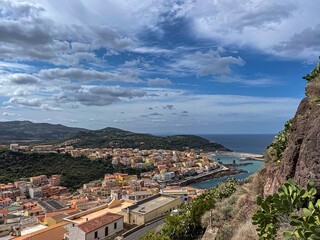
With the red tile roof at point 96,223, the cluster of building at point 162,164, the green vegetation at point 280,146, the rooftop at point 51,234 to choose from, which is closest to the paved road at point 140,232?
the red tile roof at point 96,223

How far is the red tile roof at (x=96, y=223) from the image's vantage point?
701 inches

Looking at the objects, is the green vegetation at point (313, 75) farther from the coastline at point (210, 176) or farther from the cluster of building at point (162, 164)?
the cluster of building at point (162, 164)

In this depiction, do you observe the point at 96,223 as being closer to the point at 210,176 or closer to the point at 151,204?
the point at 151,204

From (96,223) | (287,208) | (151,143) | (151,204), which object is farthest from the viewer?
(151,143)

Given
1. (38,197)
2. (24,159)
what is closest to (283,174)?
(38,197)

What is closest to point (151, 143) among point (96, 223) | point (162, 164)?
point (162, 164)

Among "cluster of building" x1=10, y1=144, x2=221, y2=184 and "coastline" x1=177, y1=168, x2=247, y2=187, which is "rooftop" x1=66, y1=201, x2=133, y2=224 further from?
"cluster of building" x1=10, y1=144, x2=221, y2=184

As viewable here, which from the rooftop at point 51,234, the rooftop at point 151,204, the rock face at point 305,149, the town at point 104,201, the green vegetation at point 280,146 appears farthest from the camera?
the rooftop at point 151,204

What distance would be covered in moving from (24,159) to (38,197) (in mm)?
22620

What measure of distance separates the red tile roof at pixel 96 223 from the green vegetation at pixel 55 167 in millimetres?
57543

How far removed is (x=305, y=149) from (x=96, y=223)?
1582cm

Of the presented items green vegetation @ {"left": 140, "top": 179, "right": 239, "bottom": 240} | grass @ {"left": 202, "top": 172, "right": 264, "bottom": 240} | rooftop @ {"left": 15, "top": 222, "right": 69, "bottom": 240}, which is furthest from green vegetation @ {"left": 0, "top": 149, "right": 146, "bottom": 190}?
grass @ {"left": 202, "top": 172, "right": 264, "bottom": 240}

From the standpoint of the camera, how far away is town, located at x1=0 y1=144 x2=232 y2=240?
65.6 feet

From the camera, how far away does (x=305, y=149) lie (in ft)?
18.7
